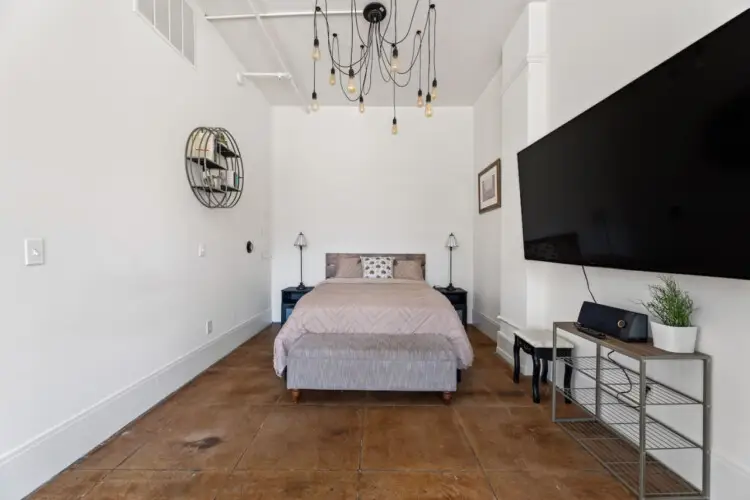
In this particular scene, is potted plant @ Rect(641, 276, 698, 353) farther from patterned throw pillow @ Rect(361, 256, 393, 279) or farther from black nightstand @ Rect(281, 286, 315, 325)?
black nightstand @ Rect(281, 286, 315, 325)

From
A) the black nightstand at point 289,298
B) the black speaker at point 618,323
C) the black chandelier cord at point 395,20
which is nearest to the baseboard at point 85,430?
the black nightstand at point 289,298

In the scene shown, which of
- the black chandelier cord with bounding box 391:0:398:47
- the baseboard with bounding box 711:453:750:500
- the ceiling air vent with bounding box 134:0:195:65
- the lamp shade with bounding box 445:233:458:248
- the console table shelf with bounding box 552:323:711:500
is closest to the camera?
the baseboard with bounding box 711:453:750:500

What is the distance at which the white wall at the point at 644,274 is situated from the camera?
139 centimetres

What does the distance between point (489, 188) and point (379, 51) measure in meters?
1.97

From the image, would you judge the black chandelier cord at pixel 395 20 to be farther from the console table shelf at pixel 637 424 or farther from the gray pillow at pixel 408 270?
the console table shelf at pixel 637 424

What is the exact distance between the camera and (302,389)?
2.55 m

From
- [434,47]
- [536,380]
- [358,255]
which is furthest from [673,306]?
[358,255]

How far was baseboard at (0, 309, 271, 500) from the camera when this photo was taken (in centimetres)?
153

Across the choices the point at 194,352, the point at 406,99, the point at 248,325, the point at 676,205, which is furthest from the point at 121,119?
the point at 406,99

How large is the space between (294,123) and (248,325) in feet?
9.33

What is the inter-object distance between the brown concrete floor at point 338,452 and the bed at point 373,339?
203 millimetres

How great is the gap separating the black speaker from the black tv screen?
249 mm

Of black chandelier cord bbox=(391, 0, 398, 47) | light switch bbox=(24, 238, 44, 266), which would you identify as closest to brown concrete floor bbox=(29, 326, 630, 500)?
light switch bbox=(24, 238, 44, 266)

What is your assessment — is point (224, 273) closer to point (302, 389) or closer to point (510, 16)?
point (302, 389)
